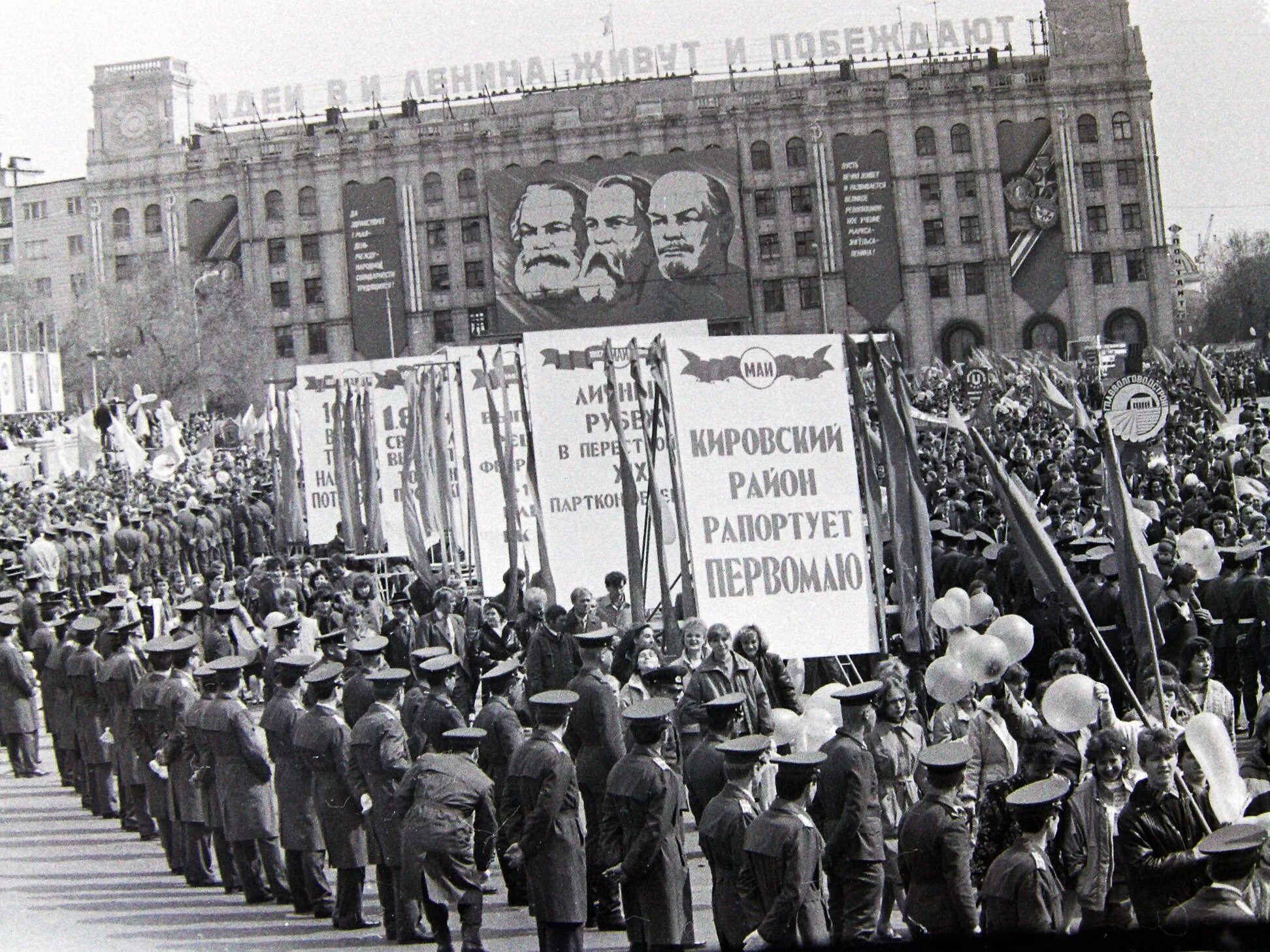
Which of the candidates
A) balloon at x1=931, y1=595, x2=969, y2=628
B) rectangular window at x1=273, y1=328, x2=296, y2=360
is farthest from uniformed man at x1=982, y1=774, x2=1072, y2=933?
rectangular window at x1=273, y1=328, x2=296, y2=360

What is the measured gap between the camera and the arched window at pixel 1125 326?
64.1m

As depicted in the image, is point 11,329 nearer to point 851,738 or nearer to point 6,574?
point 6,574

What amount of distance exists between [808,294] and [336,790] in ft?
190

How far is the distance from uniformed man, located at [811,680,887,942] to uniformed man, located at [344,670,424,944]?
2.46 m

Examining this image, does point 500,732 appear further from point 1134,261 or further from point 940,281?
point 1134,261

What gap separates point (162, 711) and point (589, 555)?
3506 mm

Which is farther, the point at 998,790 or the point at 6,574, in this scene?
the point at 6,574

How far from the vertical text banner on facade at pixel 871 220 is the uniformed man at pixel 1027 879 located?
5949 centimetres

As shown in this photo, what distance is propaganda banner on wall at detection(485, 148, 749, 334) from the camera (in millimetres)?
62531

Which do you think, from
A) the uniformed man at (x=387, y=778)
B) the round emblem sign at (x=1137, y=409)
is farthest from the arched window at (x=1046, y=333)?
the uniformed man at (x=387, y=778)

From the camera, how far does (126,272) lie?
6950 cm

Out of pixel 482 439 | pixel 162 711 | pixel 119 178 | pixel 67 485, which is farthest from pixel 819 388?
pixel 119 178

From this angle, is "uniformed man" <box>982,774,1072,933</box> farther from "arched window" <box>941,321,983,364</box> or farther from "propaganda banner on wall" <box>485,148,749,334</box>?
"arched window" <box>941,321,983,364</box>

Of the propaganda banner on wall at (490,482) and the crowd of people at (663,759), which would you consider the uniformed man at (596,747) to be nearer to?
the crowd of people at (663,759)
